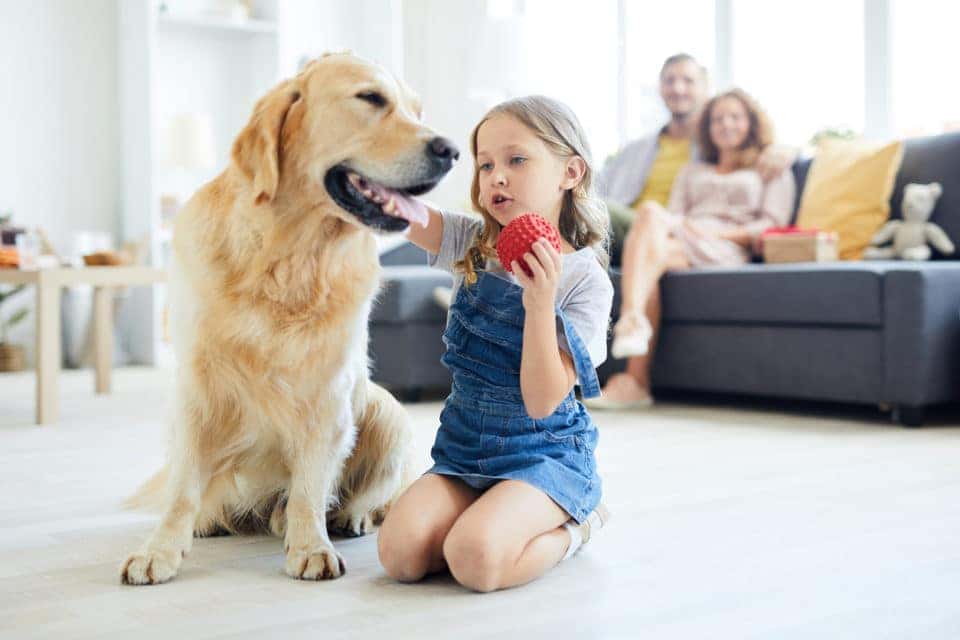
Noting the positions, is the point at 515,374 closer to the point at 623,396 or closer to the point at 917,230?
the point at 623,396

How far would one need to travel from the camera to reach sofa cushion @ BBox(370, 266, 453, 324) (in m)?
4.16

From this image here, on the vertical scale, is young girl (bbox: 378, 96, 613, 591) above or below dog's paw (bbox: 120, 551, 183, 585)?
above

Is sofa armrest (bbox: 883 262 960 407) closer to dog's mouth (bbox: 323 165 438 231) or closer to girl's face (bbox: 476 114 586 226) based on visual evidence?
girl's face (bbox: 476 114 586 226)

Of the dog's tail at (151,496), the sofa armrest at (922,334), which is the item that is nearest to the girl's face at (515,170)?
the dog's tail at (151,496)

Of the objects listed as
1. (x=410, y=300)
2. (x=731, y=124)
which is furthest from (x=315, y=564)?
(x=731, y=124)

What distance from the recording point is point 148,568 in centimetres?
159

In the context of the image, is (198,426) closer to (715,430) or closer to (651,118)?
(715,430)

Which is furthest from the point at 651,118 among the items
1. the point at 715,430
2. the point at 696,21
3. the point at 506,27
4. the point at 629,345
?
the point at 715,430

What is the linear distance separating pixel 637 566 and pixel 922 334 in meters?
1.88

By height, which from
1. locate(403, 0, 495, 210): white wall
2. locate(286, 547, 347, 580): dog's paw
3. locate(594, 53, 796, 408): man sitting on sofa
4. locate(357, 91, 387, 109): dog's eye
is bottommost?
locate(286, 547, 347, 580): dog's paw

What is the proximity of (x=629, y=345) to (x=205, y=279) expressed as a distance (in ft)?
7.18

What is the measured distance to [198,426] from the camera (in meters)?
1.71

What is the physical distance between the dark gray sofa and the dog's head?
2.07 meters

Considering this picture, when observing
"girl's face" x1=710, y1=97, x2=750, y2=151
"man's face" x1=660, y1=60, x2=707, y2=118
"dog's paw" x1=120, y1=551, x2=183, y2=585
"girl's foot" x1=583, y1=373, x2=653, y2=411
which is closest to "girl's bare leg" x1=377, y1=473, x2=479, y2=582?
"dog's paw" x1=120, y1=551, x2=183, y2=585
